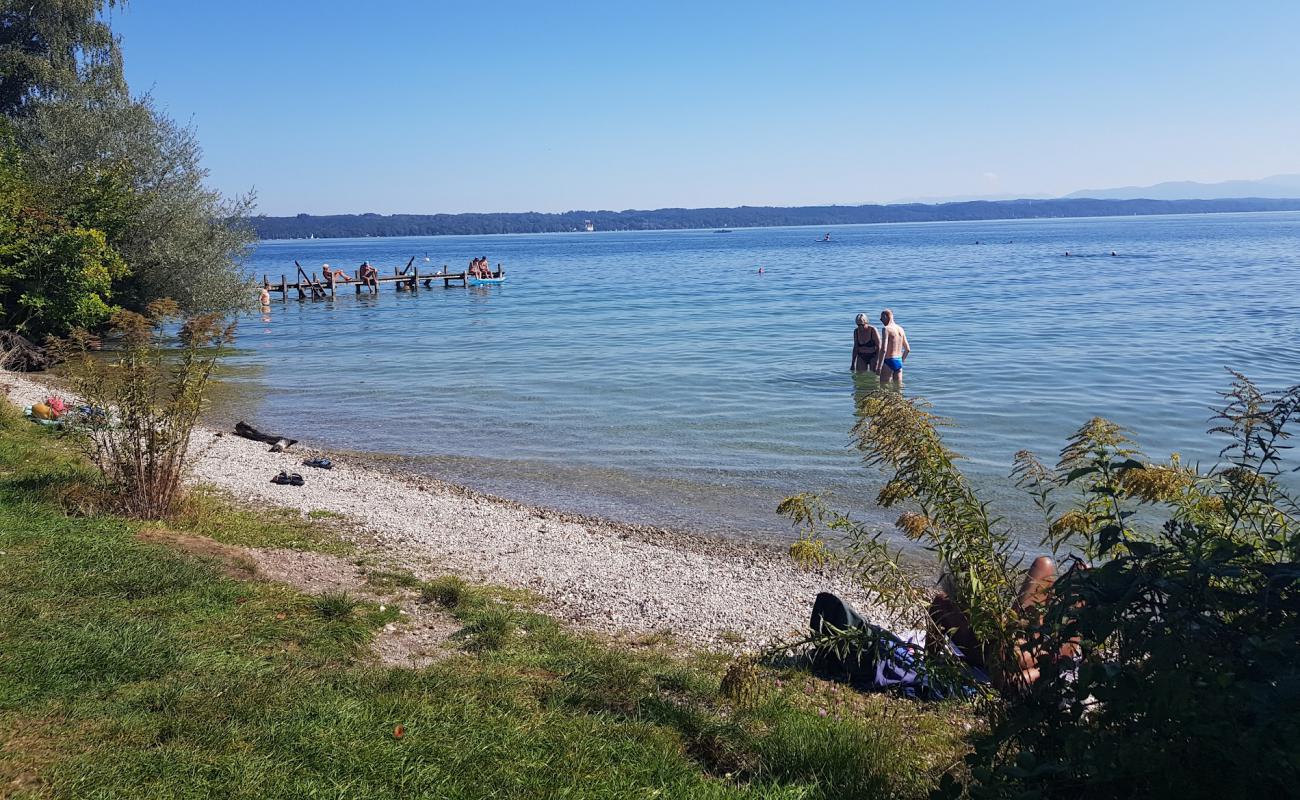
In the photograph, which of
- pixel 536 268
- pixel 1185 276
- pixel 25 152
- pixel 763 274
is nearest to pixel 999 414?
pixel 25 152

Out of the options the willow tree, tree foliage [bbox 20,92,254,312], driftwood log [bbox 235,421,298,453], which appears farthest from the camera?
the willow tree

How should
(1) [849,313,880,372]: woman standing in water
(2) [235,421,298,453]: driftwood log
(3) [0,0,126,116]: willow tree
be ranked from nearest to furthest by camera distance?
(2) [235,421,298,453]: driftwood log < (1) [849,313,880,372]: woman standing in water < (3) [0,0,126,116]: willow tree

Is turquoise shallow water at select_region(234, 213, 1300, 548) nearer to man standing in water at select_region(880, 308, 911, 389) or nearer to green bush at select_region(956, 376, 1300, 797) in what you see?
man standing in water at select_region(880, 308, 911, 389)

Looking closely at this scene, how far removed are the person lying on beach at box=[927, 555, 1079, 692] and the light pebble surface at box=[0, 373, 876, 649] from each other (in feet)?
3.77

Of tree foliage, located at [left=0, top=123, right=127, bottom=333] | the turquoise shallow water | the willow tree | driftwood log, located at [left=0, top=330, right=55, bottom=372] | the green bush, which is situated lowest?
the turquoise shallow water

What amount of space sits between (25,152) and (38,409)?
1441 cm

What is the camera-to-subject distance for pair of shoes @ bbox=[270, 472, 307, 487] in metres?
11.4

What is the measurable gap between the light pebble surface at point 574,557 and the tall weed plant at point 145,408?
903 mm

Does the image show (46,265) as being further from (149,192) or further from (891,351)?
(891,351)

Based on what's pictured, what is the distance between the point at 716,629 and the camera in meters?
6.90

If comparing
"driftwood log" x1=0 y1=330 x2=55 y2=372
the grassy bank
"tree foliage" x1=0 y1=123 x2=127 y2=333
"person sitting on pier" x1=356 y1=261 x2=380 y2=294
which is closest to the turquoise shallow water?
"tree foliage" x1=0 y1=123 x2=127 y2=333

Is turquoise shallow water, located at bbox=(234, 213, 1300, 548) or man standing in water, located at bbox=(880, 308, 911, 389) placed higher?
man standing in water, located at bbox=(880, 308, 911, 389)

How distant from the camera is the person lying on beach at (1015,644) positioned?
11.3ft

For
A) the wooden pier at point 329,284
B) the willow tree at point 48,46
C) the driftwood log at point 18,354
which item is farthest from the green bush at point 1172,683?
the wooden pier at point 329,284
